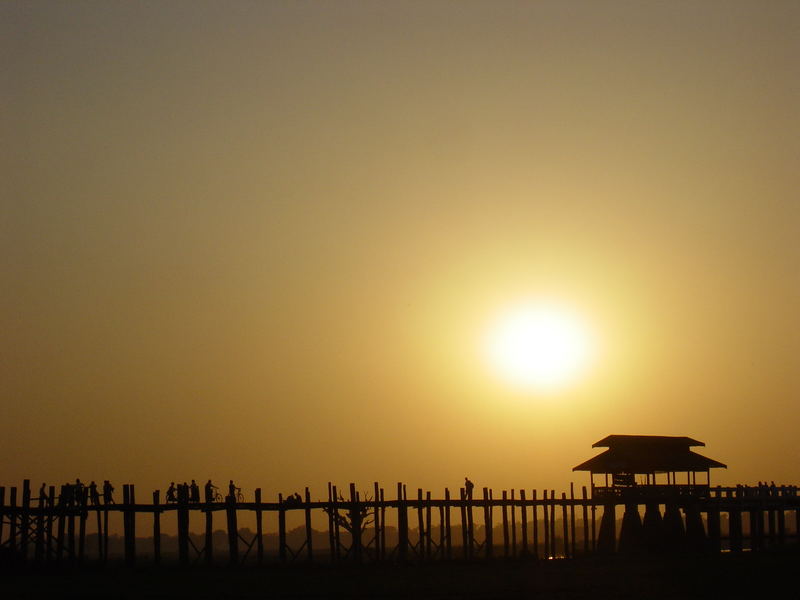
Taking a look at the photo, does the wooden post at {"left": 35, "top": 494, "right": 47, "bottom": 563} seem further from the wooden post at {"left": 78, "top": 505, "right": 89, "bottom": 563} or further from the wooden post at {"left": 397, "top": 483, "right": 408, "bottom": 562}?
the wooden post at {"left": 397, "top": 483, "right": 408, "bottom": 562}

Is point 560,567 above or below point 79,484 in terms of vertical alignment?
below

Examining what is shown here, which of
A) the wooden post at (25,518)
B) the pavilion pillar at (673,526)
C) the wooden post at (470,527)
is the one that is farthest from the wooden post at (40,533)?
the pavilion pillar at (673,526)

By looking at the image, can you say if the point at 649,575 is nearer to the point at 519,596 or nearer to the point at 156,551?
the point at 519,596

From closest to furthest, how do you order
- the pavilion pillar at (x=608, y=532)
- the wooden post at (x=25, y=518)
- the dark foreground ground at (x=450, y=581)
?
the dark foreground ground at (x=450, y=581)
the wooden post at (x=25, y=518)
the pavilion pillar at (x=608, y=532)

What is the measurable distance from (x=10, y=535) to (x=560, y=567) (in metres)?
20.4

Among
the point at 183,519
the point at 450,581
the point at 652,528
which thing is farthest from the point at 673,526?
the point at 183,519

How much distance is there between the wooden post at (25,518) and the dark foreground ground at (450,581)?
2.19 meters

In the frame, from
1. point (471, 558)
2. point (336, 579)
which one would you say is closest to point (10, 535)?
point (336, 579)

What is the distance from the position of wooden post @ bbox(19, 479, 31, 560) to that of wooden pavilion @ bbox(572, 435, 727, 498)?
23.0 metres

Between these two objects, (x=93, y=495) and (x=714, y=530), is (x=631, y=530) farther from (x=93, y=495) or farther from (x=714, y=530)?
(x=93, y=495)

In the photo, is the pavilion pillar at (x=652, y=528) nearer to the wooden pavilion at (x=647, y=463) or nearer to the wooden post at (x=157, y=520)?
the wooden pavilion at (x=647, y=463)

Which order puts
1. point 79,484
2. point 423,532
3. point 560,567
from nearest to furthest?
point 560,567, point 79,484, point 423,532

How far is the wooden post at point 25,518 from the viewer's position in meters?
47.5

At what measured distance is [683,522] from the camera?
5444 centimetres
